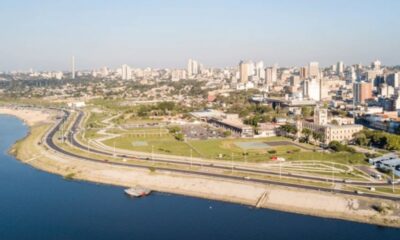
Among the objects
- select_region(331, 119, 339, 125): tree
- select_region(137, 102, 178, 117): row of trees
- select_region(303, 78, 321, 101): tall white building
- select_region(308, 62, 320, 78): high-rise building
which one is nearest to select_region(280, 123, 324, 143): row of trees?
select_region(331, 119, 339, 125): tree

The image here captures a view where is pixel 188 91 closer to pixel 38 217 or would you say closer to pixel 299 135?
pixel 299 135

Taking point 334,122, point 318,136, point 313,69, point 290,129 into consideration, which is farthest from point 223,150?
point 313,69

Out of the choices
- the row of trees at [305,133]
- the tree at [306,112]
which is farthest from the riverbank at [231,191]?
the tree at [306,112]

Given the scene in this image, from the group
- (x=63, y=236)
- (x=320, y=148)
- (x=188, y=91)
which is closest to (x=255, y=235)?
(x=63, y=236)

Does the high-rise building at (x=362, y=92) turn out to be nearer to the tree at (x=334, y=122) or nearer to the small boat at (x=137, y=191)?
the tree at (x=334, y=122)

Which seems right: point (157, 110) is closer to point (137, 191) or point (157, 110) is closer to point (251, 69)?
point (137, 191)

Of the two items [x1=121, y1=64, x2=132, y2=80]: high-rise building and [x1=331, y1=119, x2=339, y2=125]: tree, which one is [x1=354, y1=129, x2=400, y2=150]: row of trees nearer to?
[x1=331, y1=119, x2=339, y2=125]: tree
